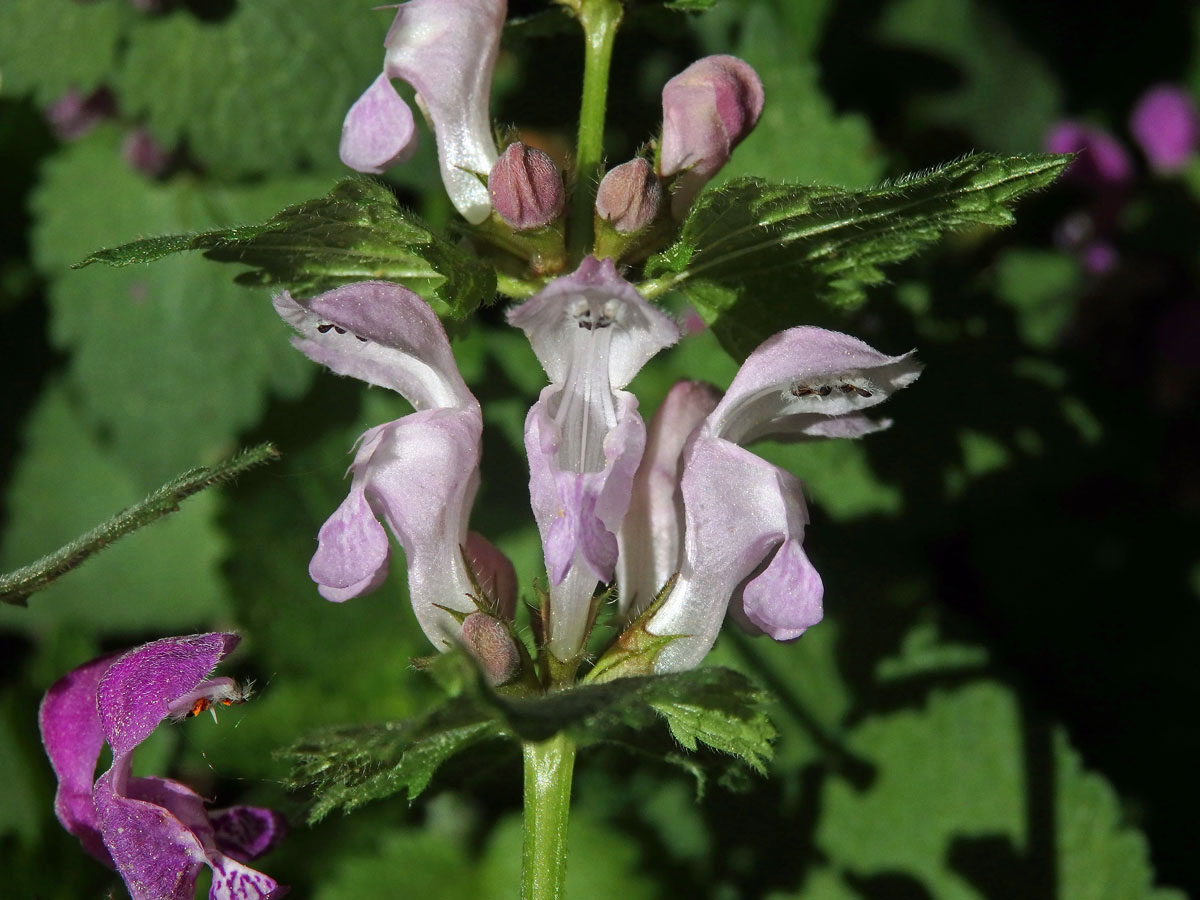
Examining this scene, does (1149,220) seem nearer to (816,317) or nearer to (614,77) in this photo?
(614,77)

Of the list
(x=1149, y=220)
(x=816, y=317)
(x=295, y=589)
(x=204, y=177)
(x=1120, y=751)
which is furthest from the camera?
(x=1149, y=220)

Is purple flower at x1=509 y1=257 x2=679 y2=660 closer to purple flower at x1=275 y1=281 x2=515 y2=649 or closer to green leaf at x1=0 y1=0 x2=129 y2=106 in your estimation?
purple flower at x1=275 y1=281 x2=515 y2=649

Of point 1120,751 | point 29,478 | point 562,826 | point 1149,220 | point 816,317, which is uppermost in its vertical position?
point 816,317

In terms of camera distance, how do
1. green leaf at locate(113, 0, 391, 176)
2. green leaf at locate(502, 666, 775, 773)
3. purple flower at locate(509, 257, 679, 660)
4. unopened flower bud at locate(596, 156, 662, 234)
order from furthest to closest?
green leaf at locate(113, 0, 391, 176), unopened flower bud at locate(596, 156, 662, 234), purple flower at locate(509, 257, 679, 660), green leaf at locate(502, 666, 775, 773)

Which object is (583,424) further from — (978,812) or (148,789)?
(978,812)

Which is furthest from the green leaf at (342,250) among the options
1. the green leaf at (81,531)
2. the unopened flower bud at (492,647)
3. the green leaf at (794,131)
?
the green leaf at (81,531)

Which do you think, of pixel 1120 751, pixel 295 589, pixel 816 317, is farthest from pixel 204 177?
pixel 1120 751

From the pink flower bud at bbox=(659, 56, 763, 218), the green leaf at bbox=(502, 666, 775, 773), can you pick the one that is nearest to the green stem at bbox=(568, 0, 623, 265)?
the pink flower bud at bbox=(659, 56, 763, 218)
